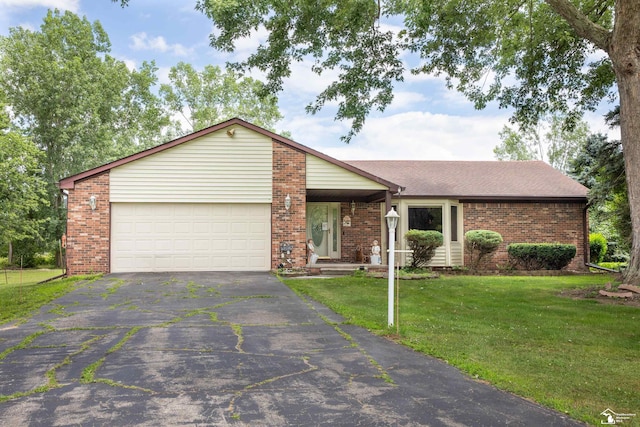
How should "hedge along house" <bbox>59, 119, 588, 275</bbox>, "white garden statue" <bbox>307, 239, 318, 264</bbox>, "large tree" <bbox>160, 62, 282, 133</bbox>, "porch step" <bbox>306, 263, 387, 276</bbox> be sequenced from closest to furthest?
"hedge along house" <bbox>59, 119, 588, 275</bbox> < "porch step" <bbox>306, 263, 387, 276</bbox> < "white garden statue" <bbox>307, 239, 318, 264</bbox> < "large tree" <bbox>160, 62, 282, 133</bbox>

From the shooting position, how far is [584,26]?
1081 cm

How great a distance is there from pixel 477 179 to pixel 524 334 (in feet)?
42.4

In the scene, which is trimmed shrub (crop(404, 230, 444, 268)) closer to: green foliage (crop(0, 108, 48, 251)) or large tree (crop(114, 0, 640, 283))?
large tree (crop(114, 0, 640, 283))

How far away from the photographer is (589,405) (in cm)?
391

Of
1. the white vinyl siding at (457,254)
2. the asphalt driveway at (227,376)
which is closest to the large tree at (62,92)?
the white vinyl siding at (457,254)

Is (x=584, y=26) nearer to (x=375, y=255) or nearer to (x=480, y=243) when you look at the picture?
(x=480, y=243)

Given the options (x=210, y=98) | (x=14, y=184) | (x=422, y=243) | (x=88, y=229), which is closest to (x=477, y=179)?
(x=422, y=243)

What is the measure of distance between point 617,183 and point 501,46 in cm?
561

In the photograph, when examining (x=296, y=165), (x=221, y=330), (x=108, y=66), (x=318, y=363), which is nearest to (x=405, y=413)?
(x=318, y=363)

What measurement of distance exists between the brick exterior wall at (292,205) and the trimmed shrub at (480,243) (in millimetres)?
5846

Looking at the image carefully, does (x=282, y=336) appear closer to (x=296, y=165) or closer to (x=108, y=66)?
(x=296, y=165)

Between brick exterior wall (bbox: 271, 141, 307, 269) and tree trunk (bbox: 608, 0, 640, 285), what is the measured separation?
8.49 metres

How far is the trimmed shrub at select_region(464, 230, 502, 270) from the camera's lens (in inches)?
629

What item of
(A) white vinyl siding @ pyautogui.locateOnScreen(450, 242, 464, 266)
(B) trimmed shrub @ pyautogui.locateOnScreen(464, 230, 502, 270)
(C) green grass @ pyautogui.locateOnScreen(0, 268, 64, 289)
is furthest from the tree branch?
(C) green grass @ pyautogui.locateOnScreen(0, 268, 64, 289)
